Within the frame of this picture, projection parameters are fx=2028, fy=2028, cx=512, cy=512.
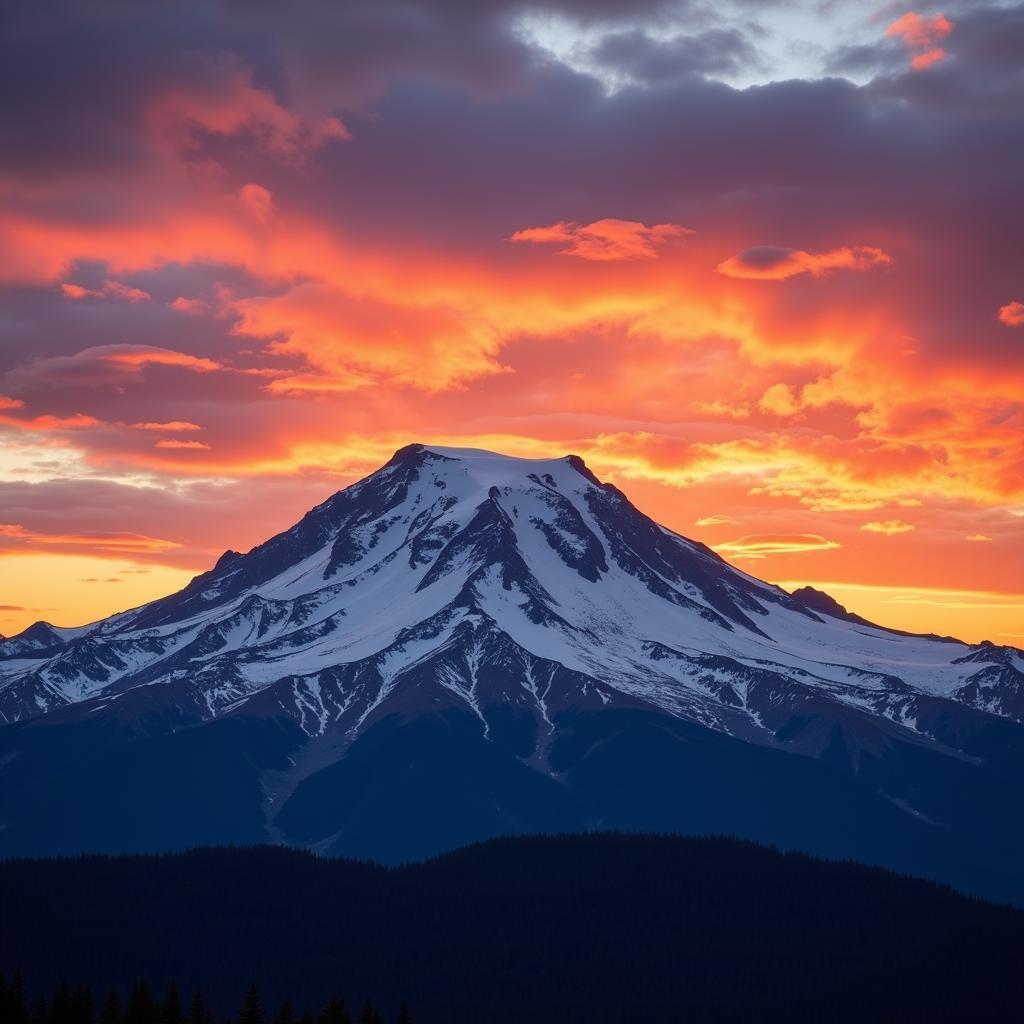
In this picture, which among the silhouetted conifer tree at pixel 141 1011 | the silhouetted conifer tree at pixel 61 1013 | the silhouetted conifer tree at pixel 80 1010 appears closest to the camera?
the silhouetted conifer tree at pixel 61 1013

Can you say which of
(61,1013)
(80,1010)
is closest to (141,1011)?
(80,1010)

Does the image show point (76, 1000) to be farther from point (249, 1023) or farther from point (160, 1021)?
point (249, 1023)

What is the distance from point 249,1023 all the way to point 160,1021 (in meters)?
11.1

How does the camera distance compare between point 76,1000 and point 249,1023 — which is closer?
point 249,1023

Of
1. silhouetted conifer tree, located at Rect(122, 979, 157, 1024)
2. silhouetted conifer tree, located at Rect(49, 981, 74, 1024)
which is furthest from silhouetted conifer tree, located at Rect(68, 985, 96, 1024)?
silhouetted conifer tree, located at Rect(122, 979, 157, 1024)

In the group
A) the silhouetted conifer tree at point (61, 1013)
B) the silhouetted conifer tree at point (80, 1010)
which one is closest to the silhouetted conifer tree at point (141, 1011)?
the silhouetted conifer tree at point (80, 1010)

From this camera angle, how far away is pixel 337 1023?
501ft

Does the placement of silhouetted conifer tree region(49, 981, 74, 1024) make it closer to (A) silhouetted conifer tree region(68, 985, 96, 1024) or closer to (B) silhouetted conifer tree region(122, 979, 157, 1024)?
(A) silhouetted conifer tree region(68, 985, 96, 1024)

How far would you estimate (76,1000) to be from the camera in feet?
515

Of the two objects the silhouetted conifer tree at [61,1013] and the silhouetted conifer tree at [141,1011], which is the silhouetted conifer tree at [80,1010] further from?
the silhouetted conifer tree at [141,1011]

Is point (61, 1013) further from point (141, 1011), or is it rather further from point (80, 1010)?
point (141, 1011)

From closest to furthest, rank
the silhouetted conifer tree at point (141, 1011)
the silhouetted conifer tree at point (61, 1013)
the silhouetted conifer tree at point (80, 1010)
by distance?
the silhouetted conifer tree at point (61, 1013), the silhouetted conifer tree at point (80, 1010), the silhouetted conifer tree at point (141, 1011)

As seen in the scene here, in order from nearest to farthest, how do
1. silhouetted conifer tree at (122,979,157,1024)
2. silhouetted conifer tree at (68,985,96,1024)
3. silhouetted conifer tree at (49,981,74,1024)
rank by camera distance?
silhouetted conifer tree at (49,981,74,1024) → silhouetted conifer tree at (68,985,96,1024) → silhouetted conifer tree at (122,979,157,1024)

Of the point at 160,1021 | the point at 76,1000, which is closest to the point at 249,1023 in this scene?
the point at 160,1021
